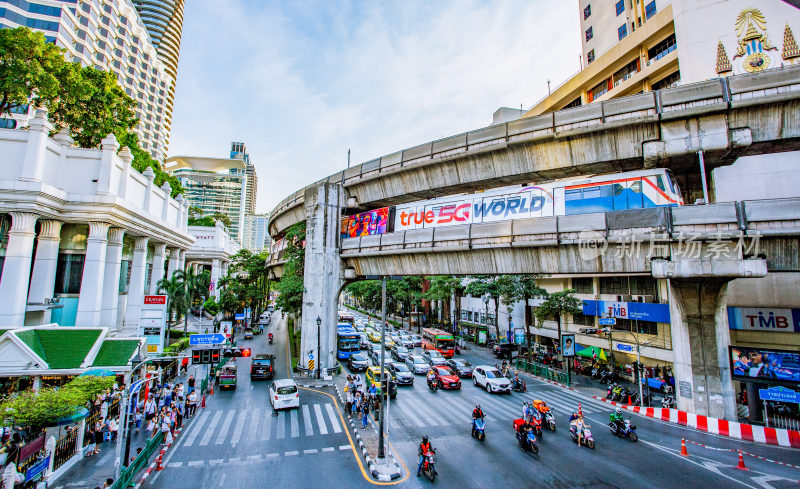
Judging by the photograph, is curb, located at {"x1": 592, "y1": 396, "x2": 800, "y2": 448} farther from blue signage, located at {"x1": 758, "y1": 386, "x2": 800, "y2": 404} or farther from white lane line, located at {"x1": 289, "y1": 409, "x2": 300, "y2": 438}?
white lane line, located at {"x1": 289, "y1": 409, "x2": 300, "y2": 438}

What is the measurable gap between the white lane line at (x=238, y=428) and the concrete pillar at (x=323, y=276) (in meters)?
8.42

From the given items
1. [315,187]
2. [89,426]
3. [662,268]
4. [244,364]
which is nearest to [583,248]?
[662,268]

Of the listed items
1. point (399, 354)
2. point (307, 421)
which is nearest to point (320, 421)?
point (307, 421)

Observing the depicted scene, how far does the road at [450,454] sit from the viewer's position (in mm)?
12797

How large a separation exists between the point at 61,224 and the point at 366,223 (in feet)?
69.2

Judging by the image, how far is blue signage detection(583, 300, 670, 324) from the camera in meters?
29.1

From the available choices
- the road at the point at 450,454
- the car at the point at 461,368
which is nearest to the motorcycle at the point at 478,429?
the road at the point at 450,454

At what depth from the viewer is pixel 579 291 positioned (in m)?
38.9

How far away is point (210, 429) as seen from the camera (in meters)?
17.9

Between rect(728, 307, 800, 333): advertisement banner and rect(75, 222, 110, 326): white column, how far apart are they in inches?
1573

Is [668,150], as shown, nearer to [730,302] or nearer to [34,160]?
[730,302]

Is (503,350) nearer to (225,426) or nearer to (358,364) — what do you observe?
(358,364)

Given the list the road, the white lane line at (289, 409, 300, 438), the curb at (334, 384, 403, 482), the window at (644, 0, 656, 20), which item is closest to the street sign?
the road

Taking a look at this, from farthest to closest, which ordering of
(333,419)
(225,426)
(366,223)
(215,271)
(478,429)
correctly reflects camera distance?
(215,271) → (366,223) → (333,419) → (225,426) → (478,429)
